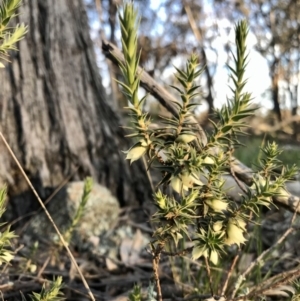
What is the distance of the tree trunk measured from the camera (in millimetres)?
2506

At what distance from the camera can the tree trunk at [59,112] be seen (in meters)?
2.51

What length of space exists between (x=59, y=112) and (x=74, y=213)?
1.99 ft

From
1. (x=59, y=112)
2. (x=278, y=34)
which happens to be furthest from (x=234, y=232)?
(x=278, y=34)

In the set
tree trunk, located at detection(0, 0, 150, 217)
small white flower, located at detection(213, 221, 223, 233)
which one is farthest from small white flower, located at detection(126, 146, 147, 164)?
tree trunk, located at detection(0, 0, 150, 217)

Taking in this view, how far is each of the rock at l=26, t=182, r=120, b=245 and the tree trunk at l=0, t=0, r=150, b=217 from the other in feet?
0.57

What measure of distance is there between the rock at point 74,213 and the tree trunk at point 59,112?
174mm

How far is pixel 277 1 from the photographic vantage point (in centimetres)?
1209

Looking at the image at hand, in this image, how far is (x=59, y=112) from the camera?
2635 millimetres

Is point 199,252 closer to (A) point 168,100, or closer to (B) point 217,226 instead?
(B) point 217,226

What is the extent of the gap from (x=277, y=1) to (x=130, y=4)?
40.7 ft

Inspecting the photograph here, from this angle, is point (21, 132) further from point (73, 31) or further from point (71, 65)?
point (73, 31)

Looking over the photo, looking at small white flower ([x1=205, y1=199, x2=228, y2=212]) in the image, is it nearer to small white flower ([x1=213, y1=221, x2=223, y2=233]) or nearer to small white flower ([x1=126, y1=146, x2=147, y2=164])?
small white flower ([x1=213, y1=221, x2=223, y2=233])

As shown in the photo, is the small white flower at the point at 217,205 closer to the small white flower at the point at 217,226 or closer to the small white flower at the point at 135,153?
the small white flower at the point at 217,226

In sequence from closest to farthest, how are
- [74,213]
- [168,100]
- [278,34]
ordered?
[168,100] < [74,213] < [278,34]
